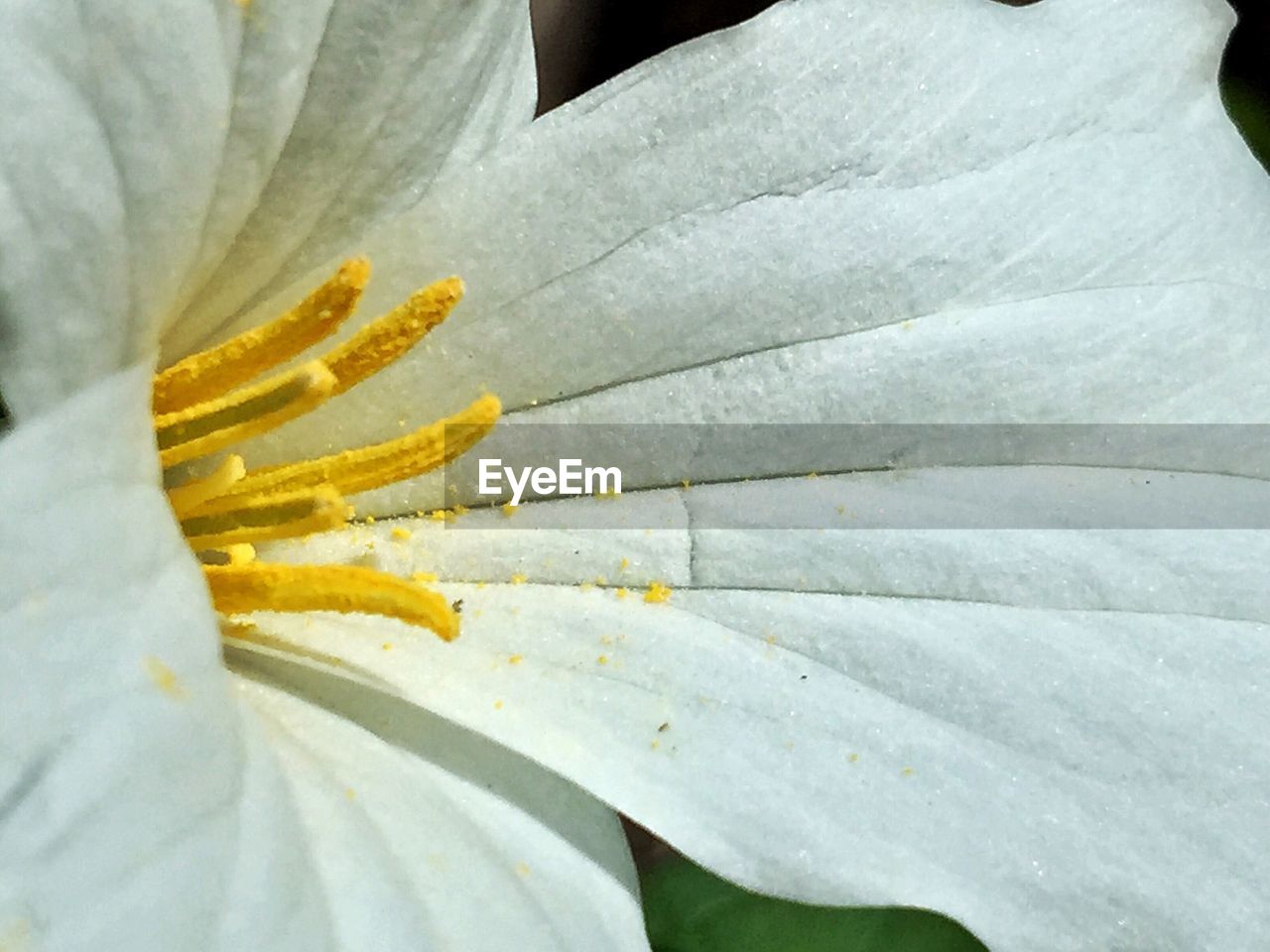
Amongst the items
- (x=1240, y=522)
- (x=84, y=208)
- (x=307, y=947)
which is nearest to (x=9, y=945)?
(x=307, y=947)

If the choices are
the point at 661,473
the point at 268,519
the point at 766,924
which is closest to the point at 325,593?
the point at 268,519

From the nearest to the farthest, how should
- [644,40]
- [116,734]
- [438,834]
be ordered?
[116,734] < [438,834] < [644,40]

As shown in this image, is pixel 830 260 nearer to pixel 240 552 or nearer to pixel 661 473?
pixel 661 473

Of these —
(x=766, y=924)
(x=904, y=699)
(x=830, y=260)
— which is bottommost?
(x=766, y=924)

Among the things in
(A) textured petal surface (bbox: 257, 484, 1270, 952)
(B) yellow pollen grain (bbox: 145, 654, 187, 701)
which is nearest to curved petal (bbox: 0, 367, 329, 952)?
(B) yellow pollen grain (bbox: 145, 654, 187, 701)

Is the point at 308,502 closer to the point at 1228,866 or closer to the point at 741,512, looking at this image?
the point at 741,512

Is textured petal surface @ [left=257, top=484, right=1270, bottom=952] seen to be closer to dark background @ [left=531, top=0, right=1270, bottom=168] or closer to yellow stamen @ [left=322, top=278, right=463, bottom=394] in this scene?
yellow stamen @ [left=322, top=278, right=463, bottom=394]
